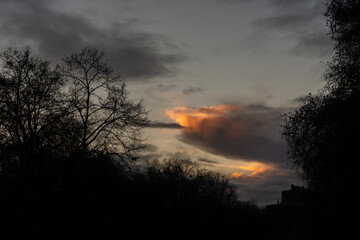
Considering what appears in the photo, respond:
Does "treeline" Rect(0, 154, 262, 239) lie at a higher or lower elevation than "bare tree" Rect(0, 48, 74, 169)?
lower

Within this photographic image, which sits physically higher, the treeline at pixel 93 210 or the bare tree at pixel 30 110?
the bare tree at pixel 30 110

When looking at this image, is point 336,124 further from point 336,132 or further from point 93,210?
point 93,210

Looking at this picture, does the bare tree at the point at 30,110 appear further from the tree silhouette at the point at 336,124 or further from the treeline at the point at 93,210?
the tree silhouette at the point at 336,124

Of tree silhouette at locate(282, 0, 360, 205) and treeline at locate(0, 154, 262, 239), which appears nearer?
tree silhouette at locate(282, 0, 360, 205)

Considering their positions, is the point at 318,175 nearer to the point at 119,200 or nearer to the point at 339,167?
the point at 339,167

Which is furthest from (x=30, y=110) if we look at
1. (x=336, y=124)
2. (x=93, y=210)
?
(x=336, y=124)

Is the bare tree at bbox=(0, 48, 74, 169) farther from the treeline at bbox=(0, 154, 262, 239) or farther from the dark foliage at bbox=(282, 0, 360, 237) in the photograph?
the dark foliage at bbox=(282, 0, 360, 237)

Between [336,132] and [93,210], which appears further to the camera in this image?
[93,210]

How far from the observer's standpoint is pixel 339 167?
16.1 metres

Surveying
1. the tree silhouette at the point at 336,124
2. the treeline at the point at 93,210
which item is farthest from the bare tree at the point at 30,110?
the tree silhouette at the point at 336,124

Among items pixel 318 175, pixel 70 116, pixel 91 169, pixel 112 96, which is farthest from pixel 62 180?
pixel 318 175

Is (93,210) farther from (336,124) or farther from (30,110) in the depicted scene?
(336,124)

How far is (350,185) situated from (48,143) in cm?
1703

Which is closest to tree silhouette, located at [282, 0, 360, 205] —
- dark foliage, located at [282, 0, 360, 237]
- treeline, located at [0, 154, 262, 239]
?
dark foliage, located at [282, 0, 360, 237]
